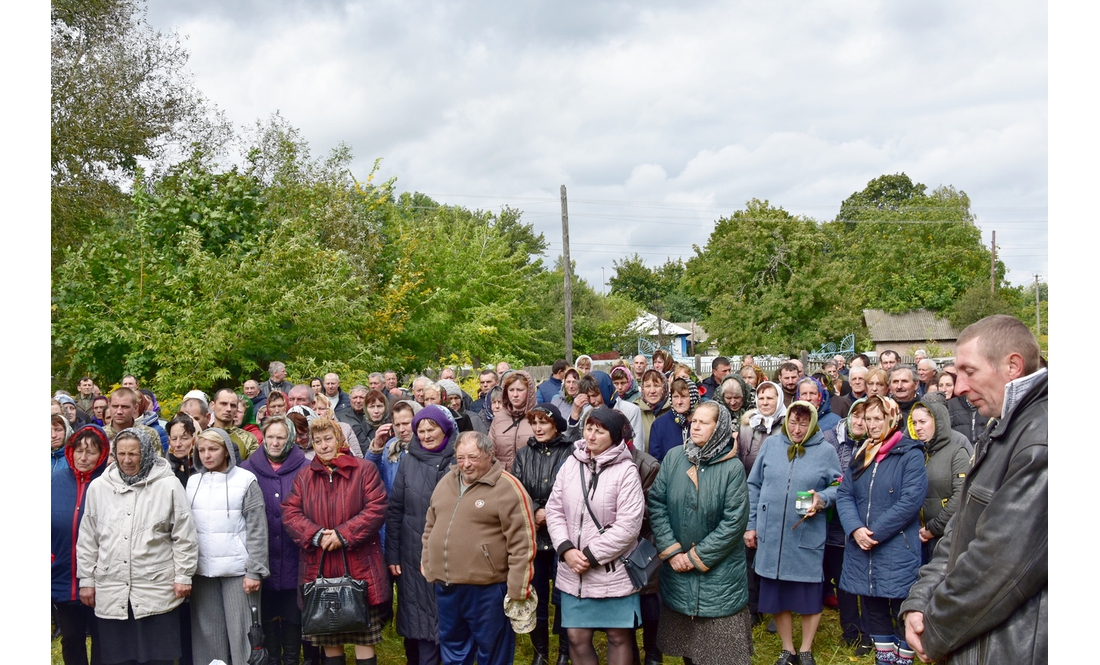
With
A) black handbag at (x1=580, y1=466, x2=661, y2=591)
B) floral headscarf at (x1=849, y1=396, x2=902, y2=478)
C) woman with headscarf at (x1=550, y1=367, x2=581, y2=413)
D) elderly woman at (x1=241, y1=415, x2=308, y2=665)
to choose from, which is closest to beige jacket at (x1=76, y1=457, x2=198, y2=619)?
elderly woman at (x1=241, y1=415, x2=308, y2=665)

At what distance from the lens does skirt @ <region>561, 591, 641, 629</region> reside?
16.2 ft

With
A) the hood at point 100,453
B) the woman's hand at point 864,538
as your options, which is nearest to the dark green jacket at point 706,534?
the woman's hand at point 864,538

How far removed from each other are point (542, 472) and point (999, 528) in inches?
139

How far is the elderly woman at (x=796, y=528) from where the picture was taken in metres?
5.68

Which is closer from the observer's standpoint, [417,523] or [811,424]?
[417,523]

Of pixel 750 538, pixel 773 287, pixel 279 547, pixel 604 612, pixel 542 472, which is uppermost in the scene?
pixel 773 287

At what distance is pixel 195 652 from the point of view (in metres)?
5.33

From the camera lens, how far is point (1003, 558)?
242 centimetres

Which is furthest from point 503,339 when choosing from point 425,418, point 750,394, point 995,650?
point 995,650

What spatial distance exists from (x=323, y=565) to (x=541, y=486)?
4.97 ft

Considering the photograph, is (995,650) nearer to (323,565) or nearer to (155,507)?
(323,565)

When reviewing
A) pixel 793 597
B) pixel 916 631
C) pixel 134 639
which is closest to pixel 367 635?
pixel 134 639

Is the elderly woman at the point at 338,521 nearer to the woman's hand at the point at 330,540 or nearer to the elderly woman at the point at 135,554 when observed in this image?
the woman's hand at the point at 330,540

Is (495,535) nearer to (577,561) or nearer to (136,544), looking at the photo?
(577,561)
